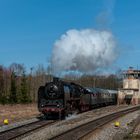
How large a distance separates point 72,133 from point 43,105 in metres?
10.7

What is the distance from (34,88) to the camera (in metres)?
91.2

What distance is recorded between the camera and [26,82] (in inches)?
2926

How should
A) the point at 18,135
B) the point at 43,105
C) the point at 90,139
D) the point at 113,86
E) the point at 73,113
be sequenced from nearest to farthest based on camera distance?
the point at 90,139 < the point at 18,135 < the point at 43,105 < the point at 73,113 < the point at 113,86

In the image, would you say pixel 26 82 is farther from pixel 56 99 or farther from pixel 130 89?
pixel 56 99

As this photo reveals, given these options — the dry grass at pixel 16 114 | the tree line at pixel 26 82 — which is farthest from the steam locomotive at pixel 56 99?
the tree line at pixel 26 82

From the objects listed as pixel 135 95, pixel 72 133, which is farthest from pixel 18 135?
pixel 135 95

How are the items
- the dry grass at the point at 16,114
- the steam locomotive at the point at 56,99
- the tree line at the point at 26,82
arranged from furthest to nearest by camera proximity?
the tree line at the point at 26,82, the dry grass at the point at 16,114, the steam locomotive at the point at 56,99

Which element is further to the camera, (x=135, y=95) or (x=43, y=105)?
(x=135, y=95)

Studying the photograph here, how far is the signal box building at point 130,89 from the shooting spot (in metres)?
69.8

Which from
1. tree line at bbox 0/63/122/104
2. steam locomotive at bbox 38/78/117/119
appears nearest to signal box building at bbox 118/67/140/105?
tree line at bbox 0/63/122/104

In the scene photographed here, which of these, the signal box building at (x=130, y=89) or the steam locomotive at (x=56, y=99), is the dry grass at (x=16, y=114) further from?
the signal box building at (x=130, y=89)

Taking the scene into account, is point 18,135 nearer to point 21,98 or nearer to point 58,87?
point 58,87

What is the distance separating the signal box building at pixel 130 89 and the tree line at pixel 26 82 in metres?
14.3

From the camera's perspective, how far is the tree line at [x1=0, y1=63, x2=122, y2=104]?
6781 centimetres
